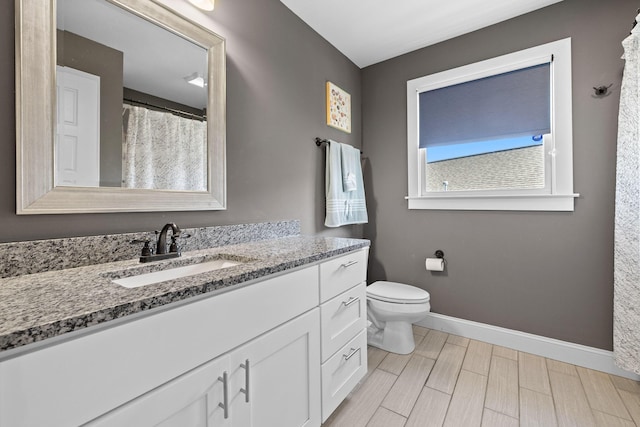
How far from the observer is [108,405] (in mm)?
581

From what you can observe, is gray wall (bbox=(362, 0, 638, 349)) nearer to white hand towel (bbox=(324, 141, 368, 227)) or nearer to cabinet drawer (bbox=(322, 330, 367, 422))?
white hand towel (bbox=(324, 141, 368, 227))

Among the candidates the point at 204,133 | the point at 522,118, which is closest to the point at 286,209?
the point at 204,133

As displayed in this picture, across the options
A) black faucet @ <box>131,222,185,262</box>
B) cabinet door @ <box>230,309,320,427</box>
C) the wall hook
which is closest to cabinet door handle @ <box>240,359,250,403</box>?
cabinet door @ <box>230,309,320,427</box>

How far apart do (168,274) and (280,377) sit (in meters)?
0.57

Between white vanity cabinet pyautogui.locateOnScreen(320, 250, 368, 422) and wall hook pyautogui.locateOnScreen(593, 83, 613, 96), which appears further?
wall hook pyautogui.locateOnScreen(593, 83, 613, 96)

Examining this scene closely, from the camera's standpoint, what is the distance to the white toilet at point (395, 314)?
188 cm

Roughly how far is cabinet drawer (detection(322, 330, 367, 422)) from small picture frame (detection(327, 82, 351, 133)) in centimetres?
158

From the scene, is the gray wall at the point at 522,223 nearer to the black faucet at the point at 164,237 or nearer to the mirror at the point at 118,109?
the mirror at the point at 118,109

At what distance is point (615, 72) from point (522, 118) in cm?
48

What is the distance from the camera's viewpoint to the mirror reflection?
986mm

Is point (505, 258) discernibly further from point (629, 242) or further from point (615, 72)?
point (615, 72)

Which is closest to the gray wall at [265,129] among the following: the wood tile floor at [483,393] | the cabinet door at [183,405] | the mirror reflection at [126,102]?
the mirror reflection at [126,102]

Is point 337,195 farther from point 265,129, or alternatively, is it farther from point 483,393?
point 483,393

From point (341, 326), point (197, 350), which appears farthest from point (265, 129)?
point (197, 350)
